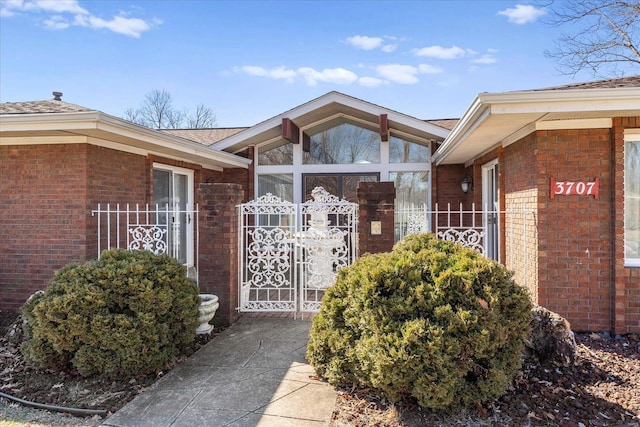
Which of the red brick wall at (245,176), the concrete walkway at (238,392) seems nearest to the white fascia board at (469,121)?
the concrete walkway at (238,392)

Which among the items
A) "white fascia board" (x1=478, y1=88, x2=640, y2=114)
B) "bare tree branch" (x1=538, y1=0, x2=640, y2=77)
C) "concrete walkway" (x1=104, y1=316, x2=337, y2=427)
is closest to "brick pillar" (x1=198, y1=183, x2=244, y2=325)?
"concrete walkway" (x1=104, y1=316, x2=337, y2=427)

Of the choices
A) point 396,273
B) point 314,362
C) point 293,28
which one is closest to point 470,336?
point 396,273

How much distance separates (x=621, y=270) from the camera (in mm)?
4809

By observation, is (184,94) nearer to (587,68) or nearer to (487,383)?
(587,68)

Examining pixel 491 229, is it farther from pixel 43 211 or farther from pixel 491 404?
pixel 43 211

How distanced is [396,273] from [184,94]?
30.7 metres

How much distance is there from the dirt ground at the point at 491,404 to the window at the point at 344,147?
6231mm

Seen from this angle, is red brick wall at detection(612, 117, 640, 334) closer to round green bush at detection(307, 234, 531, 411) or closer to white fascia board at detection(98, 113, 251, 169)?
round green bush at detection(307, 234, 531, 411)

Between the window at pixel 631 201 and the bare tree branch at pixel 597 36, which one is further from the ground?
the bare tree branch at pixel 597 36

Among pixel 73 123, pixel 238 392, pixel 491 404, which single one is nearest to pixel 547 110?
pixel 491 404

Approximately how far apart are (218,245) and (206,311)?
976mm

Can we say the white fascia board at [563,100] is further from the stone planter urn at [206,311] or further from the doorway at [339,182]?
the doorway at [339,182]

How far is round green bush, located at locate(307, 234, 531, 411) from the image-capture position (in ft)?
9.25

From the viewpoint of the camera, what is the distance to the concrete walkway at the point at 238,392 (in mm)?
3051
